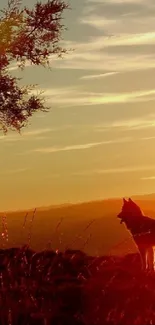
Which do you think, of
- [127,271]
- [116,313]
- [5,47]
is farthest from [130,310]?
[5,47]

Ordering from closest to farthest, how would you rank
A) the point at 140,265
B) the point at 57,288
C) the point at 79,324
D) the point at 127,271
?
1. the point at 79,324
2. the point at 57,288
3. the point at 127,271
4. the point at 140,265

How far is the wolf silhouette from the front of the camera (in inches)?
599

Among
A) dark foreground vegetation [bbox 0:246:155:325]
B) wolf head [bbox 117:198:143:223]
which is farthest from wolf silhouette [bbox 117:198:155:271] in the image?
dark foreground vegetation [bbox 0:246:155:325]

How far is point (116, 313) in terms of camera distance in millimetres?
9938

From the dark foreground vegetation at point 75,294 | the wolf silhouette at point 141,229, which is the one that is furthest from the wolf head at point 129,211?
the dark foreground vegetation at point 75,294

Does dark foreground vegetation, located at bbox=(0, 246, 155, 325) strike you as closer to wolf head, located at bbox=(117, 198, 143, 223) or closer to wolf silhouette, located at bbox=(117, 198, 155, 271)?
wolf silhouette, located at bbox=(117, 198, 155, 271)

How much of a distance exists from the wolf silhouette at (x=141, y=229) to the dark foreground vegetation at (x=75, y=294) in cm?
94

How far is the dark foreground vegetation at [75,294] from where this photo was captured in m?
9.77

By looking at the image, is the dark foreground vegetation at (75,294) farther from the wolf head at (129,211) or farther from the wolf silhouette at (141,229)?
the wolf head at (129,211)

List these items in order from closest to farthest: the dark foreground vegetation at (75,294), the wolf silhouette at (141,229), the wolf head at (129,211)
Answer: the dark foreground vegetation at (75,294) → the wolf silhouette at (141,229) → the wolf head at (129,211)

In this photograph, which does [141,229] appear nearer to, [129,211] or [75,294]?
[129,211]

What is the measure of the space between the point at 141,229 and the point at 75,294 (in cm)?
472

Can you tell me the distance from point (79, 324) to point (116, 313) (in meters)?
0.56

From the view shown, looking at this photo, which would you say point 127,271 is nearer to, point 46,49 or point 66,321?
point 66,321
